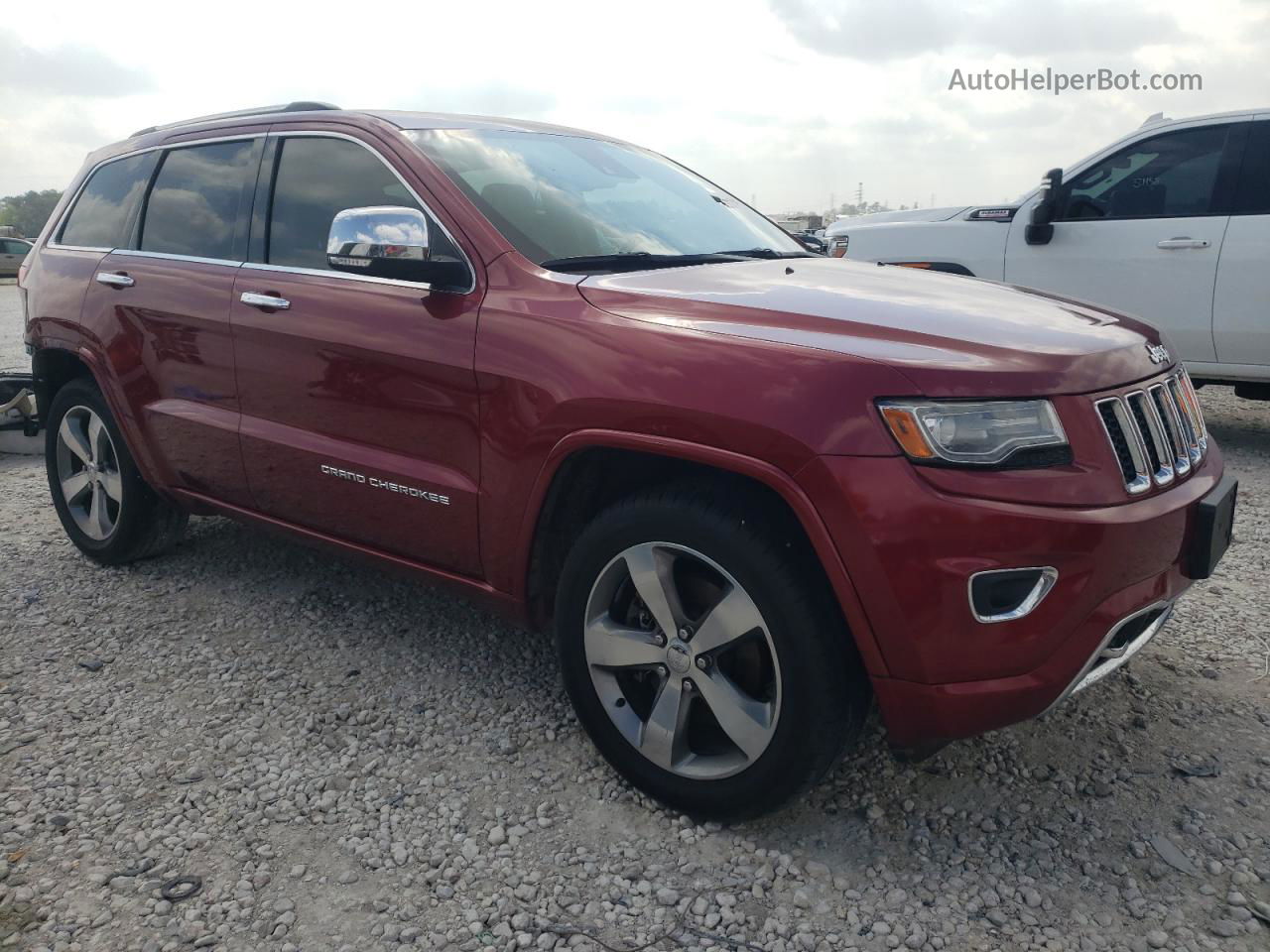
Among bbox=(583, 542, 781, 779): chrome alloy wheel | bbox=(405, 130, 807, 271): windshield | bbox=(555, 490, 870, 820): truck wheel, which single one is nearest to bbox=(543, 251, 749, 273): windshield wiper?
bbox=(405, 130, 807, 271): windshield

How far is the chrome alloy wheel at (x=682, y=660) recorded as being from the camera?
229 centimetres

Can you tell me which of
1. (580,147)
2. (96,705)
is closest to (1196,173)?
(580,147)

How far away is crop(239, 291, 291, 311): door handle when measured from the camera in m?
3.16

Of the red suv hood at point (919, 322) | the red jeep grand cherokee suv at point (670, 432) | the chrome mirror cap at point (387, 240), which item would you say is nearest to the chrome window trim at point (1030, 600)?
the red jeep grand cherokee suv at point (670, 432)

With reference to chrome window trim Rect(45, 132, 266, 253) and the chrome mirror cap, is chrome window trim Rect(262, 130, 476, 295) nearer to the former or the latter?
the chrome mirror cap

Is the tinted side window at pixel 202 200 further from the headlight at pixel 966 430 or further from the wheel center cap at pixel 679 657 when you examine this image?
the headlight at pixel 966 430

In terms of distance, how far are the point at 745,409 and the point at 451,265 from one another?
40.2 inches

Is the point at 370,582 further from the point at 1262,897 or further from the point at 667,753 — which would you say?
the point at 1262,897

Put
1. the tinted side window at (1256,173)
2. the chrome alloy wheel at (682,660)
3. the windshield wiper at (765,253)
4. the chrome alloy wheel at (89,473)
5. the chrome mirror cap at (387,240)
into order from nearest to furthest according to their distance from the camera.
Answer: the chrome alloy wheel at (682,660)
the chrome mirror cap at (387,240)
the windshield wiper at (765,253)
the chrome alloy wheel at (89,473)
the tinted side window at (1256,173)

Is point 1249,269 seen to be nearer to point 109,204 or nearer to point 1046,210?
point 1046,210

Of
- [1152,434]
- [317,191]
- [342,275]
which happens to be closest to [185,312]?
[317,191]

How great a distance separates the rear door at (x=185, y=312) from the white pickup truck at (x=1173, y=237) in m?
4.27

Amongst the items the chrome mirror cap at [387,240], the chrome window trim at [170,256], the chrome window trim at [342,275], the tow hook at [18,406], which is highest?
the chrome mirror cap at [387,240]

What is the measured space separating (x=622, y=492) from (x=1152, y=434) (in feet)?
4.11
